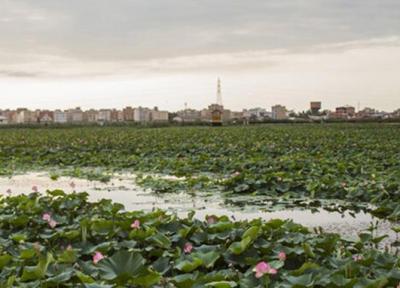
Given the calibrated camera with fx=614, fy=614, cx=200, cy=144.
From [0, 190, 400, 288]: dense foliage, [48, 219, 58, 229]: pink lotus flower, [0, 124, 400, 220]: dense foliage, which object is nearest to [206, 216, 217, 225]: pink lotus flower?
[0, 190, 400, 288]: dense foliage

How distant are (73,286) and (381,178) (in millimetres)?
5870

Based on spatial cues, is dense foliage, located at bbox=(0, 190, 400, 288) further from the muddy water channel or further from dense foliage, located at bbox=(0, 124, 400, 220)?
dense foliage, located at bbox=(0, 124, 400, 220)

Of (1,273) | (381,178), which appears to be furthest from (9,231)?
(381,178)

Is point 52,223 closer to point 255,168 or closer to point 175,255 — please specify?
point 175,255

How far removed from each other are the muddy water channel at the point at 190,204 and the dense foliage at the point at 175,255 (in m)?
1.32

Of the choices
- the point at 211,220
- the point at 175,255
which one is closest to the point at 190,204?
the point at 211,220

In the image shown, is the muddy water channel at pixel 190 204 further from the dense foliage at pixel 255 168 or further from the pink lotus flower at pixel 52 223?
the pink lotus flower at pixel 52 223

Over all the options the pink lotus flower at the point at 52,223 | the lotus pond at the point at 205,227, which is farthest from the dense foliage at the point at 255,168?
the pink lotus flower at the point at 52,223

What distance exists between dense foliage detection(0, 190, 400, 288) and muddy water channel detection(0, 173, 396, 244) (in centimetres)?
132

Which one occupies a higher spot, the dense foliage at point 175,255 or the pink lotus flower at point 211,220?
the pink lotus flower at point 211,220

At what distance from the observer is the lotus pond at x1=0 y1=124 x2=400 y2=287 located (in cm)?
312

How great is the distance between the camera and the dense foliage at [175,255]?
9.89ft

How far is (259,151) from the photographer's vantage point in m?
14.5

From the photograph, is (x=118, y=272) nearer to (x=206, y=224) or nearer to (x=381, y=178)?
(x=206, y=224)
